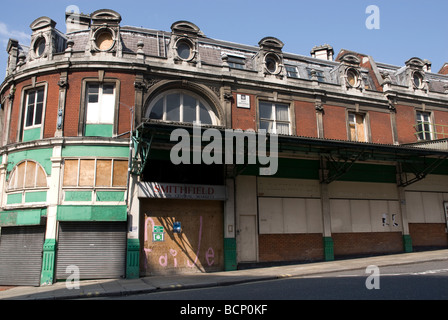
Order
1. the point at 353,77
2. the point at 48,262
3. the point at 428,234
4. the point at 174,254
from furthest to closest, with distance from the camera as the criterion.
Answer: the point at 353,77 → the point at 428,234 → the point at 174,254 → the point at 48,262

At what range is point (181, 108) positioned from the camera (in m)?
18.1

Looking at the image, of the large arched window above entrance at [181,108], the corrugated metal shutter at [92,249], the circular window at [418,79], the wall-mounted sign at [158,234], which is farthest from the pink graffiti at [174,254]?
the circular window at [418,79]

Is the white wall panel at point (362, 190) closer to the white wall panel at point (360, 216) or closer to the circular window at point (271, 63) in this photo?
the white wall panel at point (360, 216)

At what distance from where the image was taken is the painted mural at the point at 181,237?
52.7 ft

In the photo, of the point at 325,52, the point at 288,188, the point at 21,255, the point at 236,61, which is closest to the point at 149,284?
the point at 21,255

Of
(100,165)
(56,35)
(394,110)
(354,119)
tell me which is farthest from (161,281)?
(394,110)

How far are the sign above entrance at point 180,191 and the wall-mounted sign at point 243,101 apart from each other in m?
4.47

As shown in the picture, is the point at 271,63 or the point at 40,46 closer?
the point at 40,46

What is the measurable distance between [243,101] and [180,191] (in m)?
5.87

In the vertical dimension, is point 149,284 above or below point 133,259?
below

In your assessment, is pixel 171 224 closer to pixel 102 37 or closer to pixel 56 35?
pixel 102 37

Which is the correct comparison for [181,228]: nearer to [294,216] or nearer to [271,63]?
[294,216]

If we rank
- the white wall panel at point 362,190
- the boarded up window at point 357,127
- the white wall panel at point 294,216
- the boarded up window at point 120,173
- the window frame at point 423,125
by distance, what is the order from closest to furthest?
1. the boarded up window at point 120,173
2. the white wall panel at point 294,216
3. the white wall panel at point 362,190
4. the boarded up window at point 357,127
5. the window frame at point 423,125

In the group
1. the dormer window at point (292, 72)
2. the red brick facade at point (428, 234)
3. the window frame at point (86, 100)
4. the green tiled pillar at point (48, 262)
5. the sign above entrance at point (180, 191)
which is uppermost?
the dormer window at point (292, 72)
